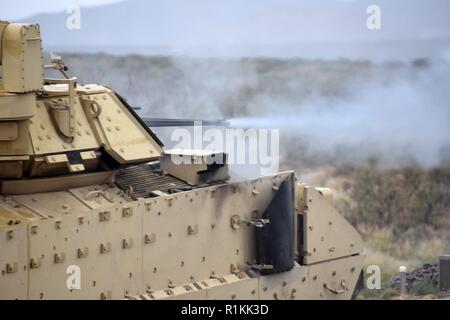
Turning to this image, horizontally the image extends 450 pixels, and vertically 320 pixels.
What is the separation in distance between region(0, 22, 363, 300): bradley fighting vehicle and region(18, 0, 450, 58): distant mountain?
18.8 ft

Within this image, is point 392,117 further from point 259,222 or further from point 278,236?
point 259,222

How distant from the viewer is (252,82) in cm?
3647

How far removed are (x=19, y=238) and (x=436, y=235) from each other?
11.8 m

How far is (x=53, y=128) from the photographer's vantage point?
26453mm

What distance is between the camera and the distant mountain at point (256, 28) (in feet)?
114

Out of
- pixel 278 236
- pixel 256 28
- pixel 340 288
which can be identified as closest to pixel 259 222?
pixel 278 236

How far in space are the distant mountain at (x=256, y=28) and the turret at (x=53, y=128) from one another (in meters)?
7.52

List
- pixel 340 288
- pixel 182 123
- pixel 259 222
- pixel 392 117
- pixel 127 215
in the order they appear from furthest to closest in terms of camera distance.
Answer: pixel 392 117 → pixel 182 123 → pixel 340 288 → pixel 259 222 → pixel 127 215

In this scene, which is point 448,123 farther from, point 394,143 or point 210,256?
point 210,256

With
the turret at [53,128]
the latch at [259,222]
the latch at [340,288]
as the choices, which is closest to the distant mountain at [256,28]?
the latch at [340,288]

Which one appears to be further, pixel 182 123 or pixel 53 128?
pixel 182 123

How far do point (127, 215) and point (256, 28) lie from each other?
1034 cm

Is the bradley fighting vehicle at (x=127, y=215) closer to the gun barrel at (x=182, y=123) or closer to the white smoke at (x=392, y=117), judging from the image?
the gun barrel at (x=182, y=123)

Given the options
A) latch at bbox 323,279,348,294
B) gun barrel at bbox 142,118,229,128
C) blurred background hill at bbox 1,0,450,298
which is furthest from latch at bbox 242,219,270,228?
blurred background hill at bbox 1,0,450,298
